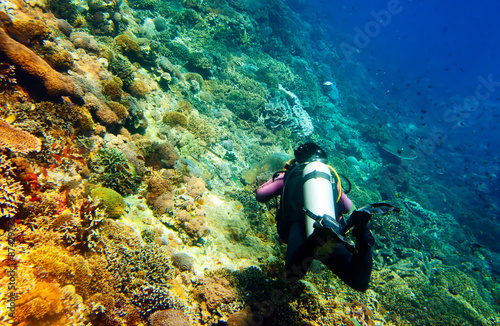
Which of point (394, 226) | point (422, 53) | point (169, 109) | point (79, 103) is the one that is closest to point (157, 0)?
point (169, 109)

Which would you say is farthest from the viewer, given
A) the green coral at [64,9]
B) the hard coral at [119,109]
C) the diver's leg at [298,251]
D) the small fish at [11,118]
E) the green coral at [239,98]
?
the green coral at [239,98]

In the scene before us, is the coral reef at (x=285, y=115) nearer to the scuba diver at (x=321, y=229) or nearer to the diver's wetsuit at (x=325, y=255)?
the scuba diver at (x=321, y=229)

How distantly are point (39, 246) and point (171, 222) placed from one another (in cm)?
229

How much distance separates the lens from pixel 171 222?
15.0 ft

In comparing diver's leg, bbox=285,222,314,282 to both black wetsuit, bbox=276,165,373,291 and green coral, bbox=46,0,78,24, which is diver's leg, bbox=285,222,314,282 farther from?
green coral, bbox=46,0,78,24

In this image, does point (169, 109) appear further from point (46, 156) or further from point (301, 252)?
point (301, 252)

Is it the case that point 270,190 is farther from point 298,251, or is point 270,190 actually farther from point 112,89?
point 112,89

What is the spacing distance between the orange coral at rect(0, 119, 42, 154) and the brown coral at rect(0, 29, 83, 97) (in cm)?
153

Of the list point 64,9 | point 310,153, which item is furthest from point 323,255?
point 64,9

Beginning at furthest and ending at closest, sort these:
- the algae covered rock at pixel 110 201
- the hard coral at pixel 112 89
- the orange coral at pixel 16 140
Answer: the hard coral at pixel 112 89, the algae covered rock at pixel 110 201, the orange coral at pixel 16 140

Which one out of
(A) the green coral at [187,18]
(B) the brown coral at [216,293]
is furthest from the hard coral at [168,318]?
(A) the green coral at [187,18]

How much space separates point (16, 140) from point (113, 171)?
1524mm
